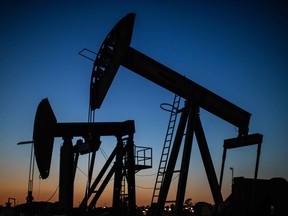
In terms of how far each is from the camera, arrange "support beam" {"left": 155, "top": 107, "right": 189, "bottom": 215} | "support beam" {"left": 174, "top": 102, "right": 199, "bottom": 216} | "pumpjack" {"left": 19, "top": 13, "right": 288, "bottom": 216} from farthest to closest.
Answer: "support beam" {"left": 155, "top": 107, "right": 189, "bottom": 215} → "support beam" {"left": 174, "top": 102, "right": 199, "bottom": 216} → "pumpjack" {"left": 19, "top": 13, "right": 288, "bottom": 216}

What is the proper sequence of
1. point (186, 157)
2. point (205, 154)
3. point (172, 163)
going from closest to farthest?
point (186, 157), point (172, 163), point (205, 154)

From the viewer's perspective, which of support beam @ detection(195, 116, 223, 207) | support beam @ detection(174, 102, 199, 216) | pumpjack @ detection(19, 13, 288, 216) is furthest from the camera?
support beam @ detection(195, 116, 223, 207)

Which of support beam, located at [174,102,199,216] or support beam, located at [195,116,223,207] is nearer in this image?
support beam, located at [174,102,199,216]

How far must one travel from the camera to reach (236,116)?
996cm

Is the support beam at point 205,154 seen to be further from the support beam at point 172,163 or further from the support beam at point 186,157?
the support beam at point 172,163

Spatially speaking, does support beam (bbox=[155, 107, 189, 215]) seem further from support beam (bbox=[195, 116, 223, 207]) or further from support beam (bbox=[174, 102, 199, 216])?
support beam (bbox=[195, 116, 223, 207])

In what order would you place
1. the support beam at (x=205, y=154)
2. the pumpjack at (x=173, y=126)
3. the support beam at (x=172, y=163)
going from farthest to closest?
1. the support beam at (x=205, y=154)
2. the support beam at (x=172, y=163)
3. the pumpjack at (x=173, y=126)

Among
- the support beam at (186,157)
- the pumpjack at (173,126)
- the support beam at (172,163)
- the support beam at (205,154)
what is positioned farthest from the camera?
the support beam at (205,154)

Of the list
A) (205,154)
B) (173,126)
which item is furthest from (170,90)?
(205,154)

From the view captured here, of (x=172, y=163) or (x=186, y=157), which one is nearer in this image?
(x=186, y=157)

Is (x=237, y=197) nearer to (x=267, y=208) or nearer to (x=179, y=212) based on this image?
(x=267, y=208)

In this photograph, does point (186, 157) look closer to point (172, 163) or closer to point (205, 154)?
point (172, 163)

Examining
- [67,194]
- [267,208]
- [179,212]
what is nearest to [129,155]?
[67,194]

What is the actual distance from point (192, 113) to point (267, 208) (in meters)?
3.15
